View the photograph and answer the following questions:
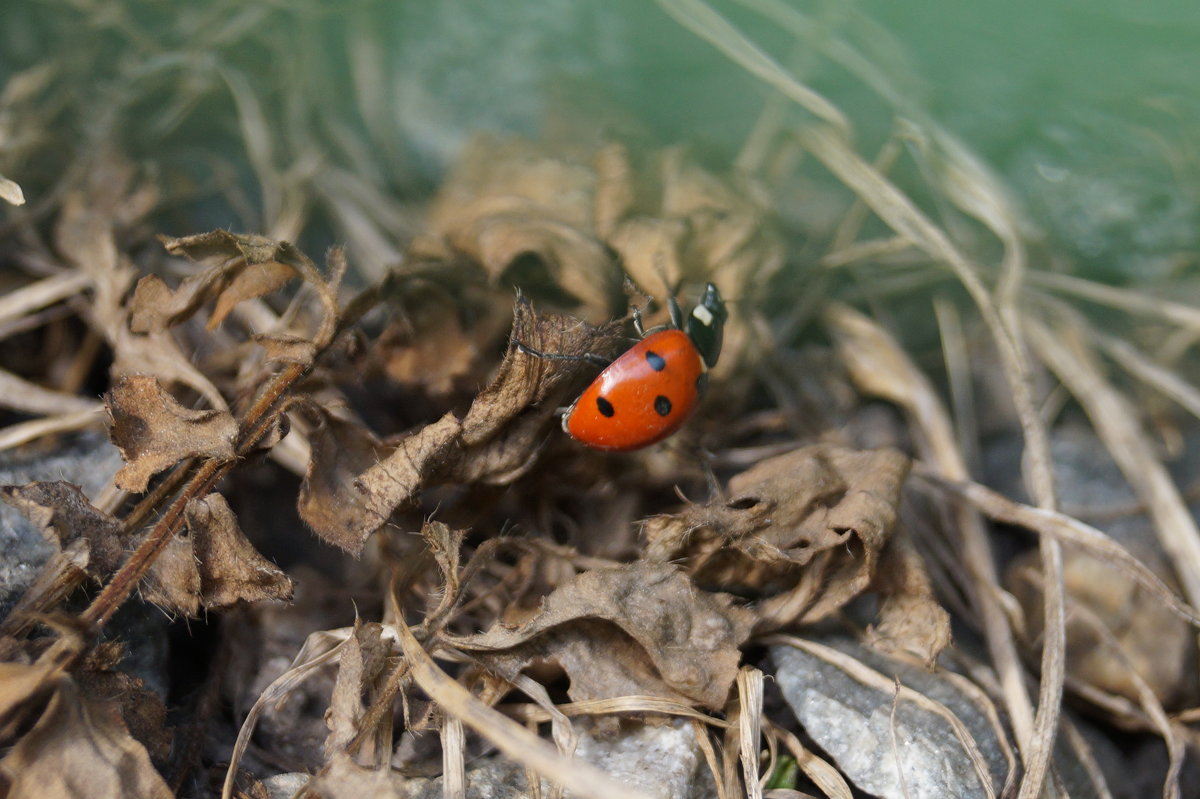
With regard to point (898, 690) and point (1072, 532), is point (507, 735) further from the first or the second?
point (1072, 532)

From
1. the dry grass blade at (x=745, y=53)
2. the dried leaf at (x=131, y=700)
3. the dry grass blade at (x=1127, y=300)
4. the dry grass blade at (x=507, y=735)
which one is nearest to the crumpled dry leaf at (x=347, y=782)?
the dry grass blade at (x=507, y=735)

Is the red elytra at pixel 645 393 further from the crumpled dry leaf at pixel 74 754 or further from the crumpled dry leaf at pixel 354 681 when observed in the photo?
the crumpled dry leaf at pixel 74 754

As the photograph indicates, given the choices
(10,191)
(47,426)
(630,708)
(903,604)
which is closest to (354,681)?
(630,708)

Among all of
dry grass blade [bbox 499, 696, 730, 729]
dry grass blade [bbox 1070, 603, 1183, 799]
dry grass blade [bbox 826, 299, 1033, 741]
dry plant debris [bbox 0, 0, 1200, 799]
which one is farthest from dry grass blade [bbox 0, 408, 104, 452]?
dry grass blade [bbox 1070, 603, 1183, 799]

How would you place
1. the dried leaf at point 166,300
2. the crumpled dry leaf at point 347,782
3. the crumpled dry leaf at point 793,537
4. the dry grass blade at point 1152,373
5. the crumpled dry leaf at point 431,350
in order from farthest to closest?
the dry grass blade at point 1152,373 < the crumpled dry leaf at point 431,350 < the dried leaf at point 166,300 < the crumpled dry leaf at point 793,537 < the crumpled dry leaf at point 347,782

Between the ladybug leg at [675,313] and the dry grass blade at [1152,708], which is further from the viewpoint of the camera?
the ladybug leg at [675,313]
